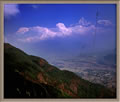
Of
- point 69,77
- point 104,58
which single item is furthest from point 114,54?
point 69,77

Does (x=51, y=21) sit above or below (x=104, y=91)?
above

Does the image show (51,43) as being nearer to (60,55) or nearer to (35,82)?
(60,55)

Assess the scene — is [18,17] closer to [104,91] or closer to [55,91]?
[55,91]

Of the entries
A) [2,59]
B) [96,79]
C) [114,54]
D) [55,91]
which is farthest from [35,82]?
[114,54]

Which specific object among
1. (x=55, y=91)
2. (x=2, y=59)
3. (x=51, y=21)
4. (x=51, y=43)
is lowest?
(x=55, y=91)

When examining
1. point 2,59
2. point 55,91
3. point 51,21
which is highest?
point 51,21

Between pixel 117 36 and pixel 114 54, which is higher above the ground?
pixel 117 36
